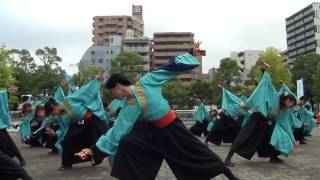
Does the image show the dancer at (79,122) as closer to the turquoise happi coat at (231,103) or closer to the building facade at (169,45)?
the turquoise happi coat at (231,103)

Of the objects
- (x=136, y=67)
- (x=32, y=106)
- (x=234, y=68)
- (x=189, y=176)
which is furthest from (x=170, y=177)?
(x=234, y=68)

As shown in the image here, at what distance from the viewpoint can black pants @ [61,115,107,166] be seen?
32.1 ft

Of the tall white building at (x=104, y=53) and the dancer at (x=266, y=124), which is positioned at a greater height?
the tall white building at (x=104, y=53)

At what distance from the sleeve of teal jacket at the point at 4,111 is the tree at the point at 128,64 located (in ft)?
140

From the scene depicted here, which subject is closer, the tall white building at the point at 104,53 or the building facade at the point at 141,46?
the building facade at the point at 141,46

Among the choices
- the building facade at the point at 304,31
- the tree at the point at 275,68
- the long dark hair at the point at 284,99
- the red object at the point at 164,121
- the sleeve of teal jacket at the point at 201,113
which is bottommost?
the sleeve of teal jacket at the point at 201,113

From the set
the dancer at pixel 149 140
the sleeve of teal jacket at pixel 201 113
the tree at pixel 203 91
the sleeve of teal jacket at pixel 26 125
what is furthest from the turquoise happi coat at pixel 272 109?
the tree at pixel 203 91

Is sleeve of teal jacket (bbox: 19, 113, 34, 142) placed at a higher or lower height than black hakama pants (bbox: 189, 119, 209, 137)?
higher

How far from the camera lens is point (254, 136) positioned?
32.6 ft

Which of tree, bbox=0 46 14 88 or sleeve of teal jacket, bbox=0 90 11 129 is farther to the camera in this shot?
tree, bbox=0 46 14 88

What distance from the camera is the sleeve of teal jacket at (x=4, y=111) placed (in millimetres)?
8802

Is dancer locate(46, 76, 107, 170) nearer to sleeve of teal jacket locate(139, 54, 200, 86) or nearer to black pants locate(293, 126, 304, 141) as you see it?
sleeve of teal jacket locate(139, 54, 200, 86)

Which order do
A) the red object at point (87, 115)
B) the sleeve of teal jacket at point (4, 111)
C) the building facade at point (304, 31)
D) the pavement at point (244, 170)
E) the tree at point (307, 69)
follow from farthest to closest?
the building facade at point (304, 31) < the tree at point (307, 69) < the red object at point (87, 115) < the sleeve of teal jacket at point (4, 111) < the pavement at point (244, 170)

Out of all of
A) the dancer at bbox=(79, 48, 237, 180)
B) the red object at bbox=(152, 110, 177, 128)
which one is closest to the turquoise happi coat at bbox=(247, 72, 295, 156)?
the dancer at bbox=(79, 48, 237, 180)
